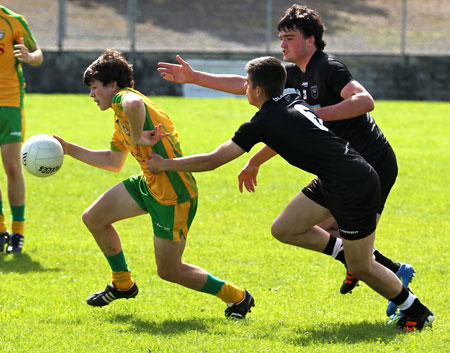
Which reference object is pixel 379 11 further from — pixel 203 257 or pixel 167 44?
pixel 203 257

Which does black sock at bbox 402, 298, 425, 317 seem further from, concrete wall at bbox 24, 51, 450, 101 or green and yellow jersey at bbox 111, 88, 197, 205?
concrete wall at bbox 24, 51, 450, 101

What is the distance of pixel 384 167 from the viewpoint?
20.5ft

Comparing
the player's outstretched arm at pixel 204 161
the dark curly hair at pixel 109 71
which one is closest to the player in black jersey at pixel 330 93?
the dark curly hair at pixel 109 71

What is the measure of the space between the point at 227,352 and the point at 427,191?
731 centimetres

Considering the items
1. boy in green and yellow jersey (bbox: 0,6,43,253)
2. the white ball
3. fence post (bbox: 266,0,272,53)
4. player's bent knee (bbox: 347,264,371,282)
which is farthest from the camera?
fence post (bbox: 266,0,272,53)

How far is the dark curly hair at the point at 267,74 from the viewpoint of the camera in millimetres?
5449

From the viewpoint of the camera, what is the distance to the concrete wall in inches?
923

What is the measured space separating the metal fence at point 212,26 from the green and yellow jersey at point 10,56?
1538 centimetres

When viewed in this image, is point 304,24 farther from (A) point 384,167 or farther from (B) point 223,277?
(B) point 223,277

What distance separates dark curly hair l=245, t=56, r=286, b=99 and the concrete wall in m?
18.1

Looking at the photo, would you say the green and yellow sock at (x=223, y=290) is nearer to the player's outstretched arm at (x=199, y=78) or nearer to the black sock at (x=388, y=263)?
the black sock at (x=388, y=263)

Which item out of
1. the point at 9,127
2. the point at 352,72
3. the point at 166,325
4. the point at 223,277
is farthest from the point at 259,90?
the point at 352,72

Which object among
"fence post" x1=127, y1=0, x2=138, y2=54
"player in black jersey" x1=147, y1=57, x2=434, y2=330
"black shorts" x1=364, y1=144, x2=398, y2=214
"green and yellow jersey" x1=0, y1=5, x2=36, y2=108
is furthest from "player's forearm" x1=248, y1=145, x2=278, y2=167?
"fence post" x1=127, y1=0, x2=138, y2=54

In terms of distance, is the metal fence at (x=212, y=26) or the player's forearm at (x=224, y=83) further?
→ the metal fence at (x=212, y=26)
